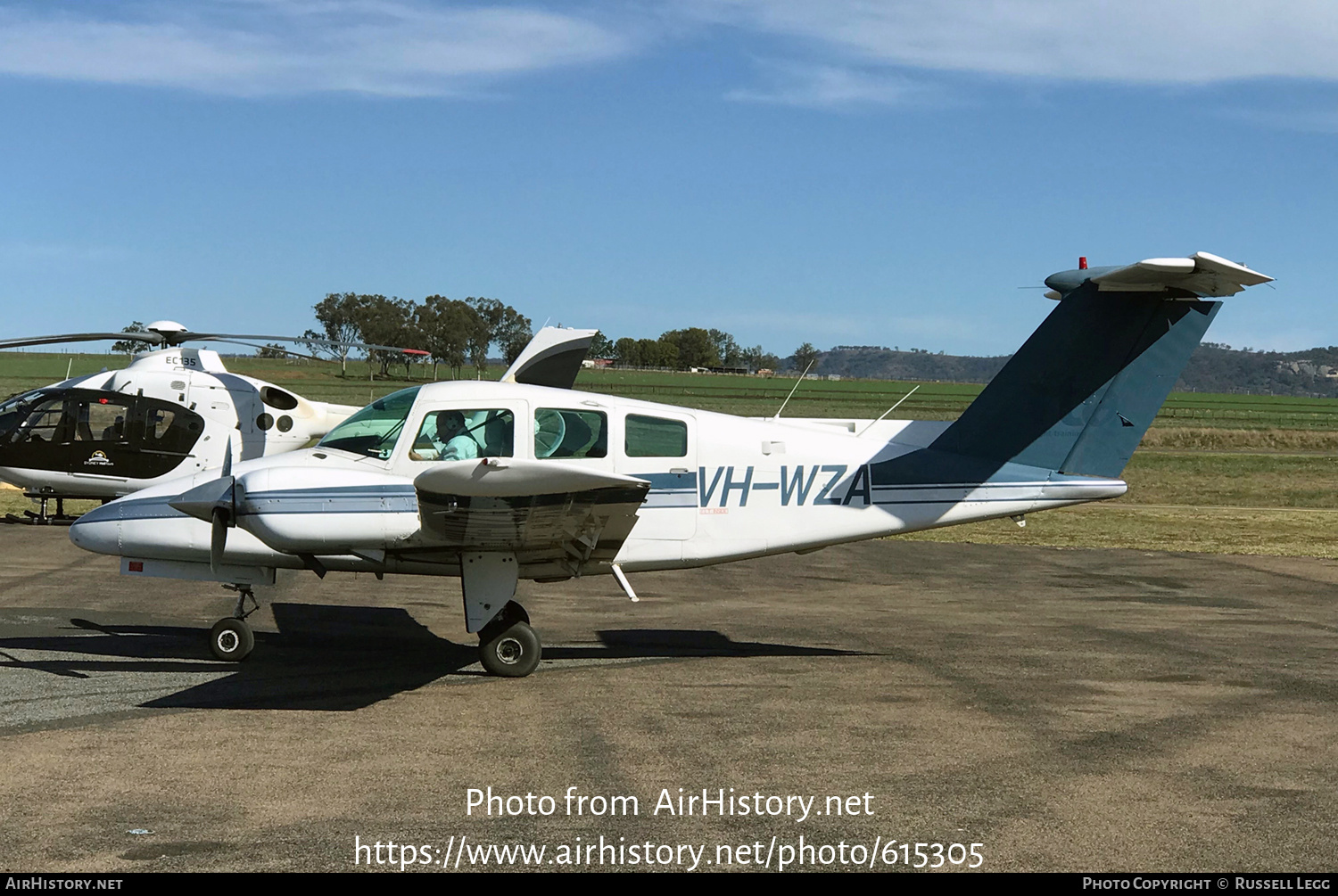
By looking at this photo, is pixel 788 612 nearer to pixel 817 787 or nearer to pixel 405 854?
pixel 817 787

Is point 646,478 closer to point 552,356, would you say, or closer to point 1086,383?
point 1086,383

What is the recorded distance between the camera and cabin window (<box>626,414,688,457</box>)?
10.9 meters

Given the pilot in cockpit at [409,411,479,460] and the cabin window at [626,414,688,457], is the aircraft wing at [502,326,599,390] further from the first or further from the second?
the pilot in cockpit at [409,411,479,460]

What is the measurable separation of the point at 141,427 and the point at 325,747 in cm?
1065

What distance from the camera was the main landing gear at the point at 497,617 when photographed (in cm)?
1035

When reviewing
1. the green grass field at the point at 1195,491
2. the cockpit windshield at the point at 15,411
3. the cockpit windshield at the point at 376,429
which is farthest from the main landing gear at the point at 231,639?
the cockpit windshield at the point at 15,411

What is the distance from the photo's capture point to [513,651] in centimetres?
1054

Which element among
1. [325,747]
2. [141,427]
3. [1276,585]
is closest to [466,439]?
[325,747]

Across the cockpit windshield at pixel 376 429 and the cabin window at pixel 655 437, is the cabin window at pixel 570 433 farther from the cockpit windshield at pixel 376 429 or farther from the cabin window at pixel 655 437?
the cockpit windshield at pixel 376 429

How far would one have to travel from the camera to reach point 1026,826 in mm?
6680

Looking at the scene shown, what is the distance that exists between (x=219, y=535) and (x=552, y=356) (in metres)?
6.16

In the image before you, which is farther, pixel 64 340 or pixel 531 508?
pixel 64 340

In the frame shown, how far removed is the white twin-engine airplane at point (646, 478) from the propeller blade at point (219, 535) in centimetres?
3

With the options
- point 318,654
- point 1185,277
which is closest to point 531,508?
point 318,654
